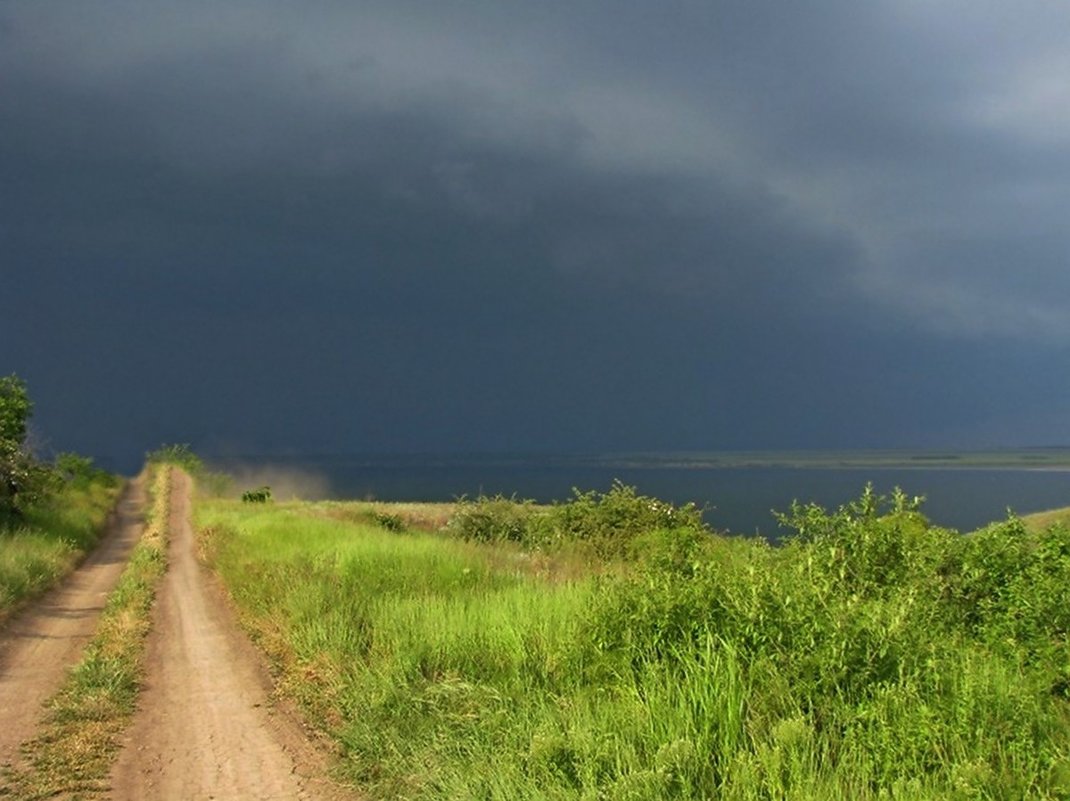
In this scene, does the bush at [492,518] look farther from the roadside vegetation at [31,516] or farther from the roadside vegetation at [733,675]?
the roadside vegetation at [733,675]

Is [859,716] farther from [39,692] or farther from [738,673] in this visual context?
[39,692]

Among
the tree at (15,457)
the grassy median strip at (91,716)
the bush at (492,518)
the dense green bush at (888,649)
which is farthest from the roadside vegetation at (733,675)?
the tree at (15,457)

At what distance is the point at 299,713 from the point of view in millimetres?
9961

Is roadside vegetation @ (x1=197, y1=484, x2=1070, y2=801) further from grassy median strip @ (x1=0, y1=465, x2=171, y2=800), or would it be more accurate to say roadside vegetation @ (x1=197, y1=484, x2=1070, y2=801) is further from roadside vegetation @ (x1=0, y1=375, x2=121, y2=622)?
roadside vegetation @ (x1=0, y1=375, x2=121, y2=622)

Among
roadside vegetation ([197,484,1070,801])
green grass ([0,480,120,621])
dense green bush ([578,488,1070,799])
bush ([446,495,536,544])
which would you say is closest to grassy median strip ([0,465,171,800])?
roadside vegetation ([197,484,1070,801])

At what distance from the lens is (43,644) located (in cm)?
1472

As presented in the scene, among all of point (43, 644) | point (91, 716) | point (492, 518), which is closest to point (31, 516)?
point (492, 518)

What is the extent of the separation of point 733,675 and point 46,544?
27.2m

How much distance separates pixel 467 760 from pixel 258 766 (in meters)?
2.61

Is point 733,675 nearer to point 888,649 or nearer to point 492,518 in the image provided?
point 888,649

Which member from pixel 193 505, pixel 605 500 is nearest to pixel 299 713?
pixel 605 500

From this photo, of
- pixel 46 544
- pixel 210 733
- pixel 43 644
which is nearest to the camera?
pixel 210 733

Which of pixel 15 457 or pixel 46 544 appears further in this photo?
pixel 15 457

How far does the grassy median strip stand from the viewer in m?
7.87
